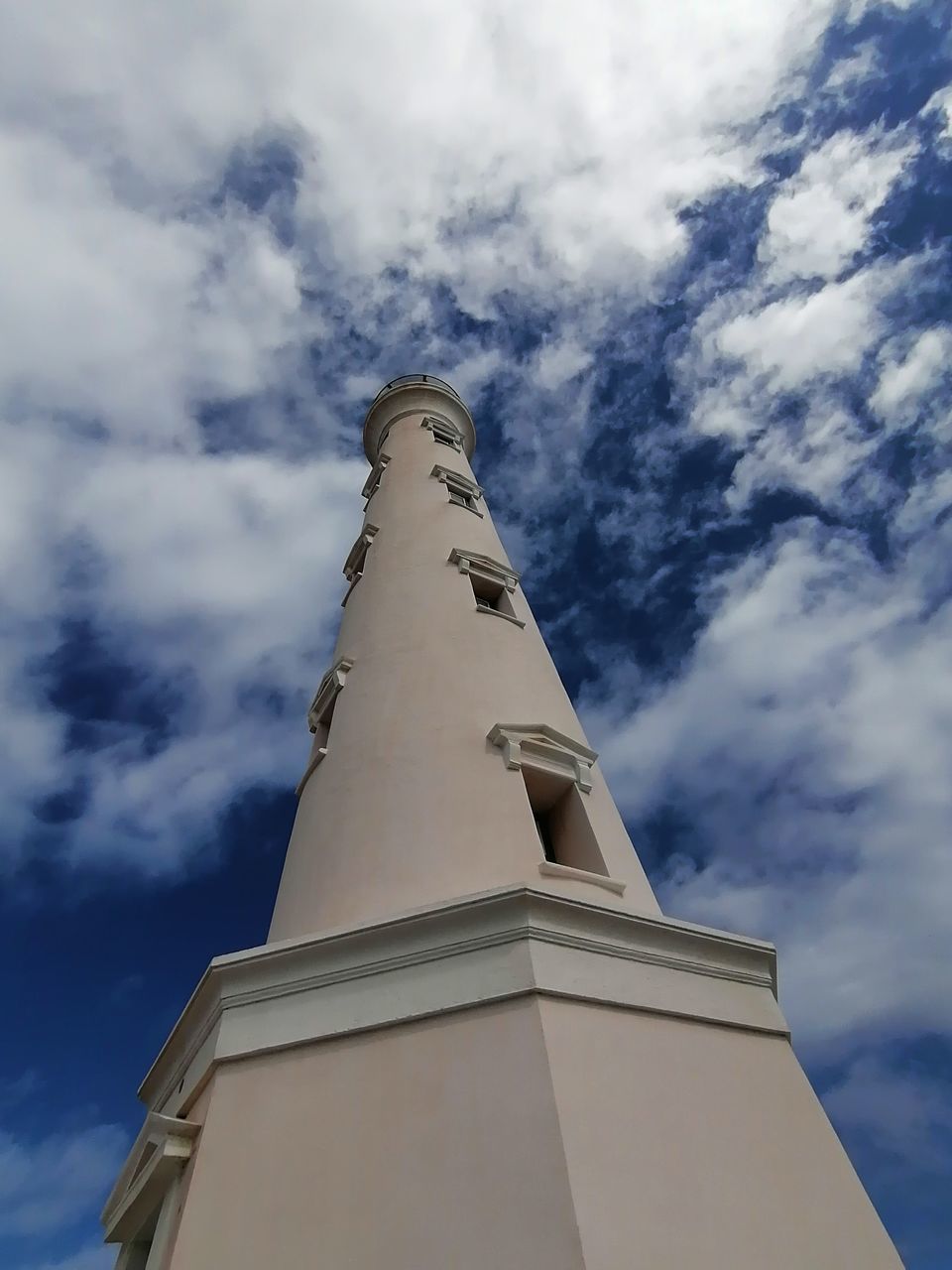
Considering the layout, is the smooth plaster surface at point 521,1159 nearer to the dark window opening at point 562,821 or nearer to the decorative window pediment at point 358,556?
the dark window opening at point 562,821

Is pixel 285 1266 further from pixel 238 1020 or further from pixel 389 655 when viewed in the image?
pixel 389 655

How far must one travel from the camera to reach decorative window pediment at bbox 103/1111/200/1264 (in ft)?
22.5

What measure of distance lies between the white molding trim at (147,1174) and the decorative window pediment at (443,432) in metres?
16.0

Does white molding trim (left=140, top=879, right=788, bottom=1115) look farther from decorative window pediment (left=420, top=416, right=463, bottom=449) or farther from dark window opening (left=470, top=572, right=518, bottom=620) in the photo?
decorative window pediment (left=420, top=416, right=463, bottom=449)

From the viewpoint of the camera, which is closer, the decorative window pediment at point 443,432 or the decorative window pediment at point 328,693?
the decorative window pediment at point 328,693

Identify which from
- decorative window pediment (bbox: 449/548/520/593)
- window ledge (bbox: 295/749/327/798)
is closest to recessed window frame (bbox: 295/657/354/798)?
window ledge (bbox: 295/749/327/798)

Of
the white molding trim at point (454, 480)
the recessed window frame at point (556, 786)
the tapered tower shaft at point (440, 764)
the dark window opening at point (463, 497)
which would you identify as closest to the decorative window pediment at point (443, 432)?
the white molding trim at point (454, 480)

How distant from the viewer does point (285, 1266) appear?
5.79 m

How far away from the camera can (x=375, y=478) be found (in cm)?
1986

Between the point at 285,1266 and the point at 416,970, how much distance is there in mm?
2205

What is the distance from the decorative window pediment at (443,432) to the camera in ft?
68.4

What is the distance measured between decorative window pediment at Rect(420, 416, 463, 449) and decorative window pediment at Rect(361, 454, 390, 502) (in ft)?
5.02

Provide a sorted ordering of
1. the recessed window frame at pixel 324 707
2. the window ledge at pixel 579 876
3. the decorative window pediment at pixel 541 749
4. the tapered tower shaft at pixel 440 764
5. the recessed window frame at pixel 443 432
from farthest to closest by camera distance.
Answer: the recessed window frame at pixel 443 432, the recessed window frame at pixel 324 707, the decorative window pediment at pixel 541 749, the tapered tower shaft at pixel 440 764, the window ledge at pixel 579 876

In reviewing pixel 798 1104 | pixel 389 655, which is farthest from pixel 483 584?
pixel 798 1104
